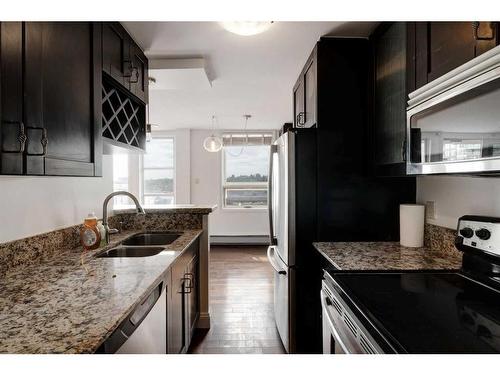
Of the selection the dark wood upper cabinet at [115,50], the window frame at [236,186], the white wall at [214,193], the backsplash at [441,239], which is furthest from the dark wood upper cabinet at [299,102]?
the white wall at [214,193]

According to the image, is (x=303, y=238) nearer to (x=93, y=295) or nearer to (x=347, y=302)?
(x=347, y=302)

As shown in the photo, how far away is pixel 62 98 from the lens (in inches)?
45.7

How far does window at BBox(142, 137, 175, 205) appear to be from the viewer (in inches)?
245

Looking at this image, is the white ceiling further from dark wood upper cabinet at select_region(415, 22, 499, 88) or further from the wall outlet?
the wall outlet

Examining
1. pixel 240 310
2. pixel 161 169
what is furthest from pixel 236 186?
pixel 240 310

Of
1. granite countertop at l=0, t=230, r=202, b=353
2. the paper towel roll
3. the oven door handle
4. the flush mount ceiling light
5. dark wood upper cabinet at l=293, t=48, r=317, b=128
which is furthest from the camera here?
dark wood upper cabinet at l=293, t=48, r=317, b=128

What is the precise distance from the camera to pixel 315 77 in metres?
2.08

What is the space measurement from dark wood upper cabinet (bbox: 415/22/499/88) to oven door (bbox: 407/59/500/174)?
0.11 meters

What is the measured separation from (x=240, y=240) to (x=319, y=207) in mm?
4241

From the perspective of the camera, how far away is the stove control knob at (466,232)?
137 cm

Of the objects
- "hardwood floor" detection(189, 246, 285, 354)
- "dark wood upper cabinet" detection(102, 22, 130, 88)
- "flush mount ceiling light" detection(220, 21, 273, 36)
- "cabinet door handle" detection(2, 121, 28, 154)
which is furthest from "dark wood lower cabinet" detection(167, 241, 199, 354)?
"flush mount ceiling light" detection(220, 21, 273, 36)

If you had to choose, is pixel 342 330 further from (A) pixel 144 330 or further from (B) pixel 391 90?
(B) pixel 391 90
